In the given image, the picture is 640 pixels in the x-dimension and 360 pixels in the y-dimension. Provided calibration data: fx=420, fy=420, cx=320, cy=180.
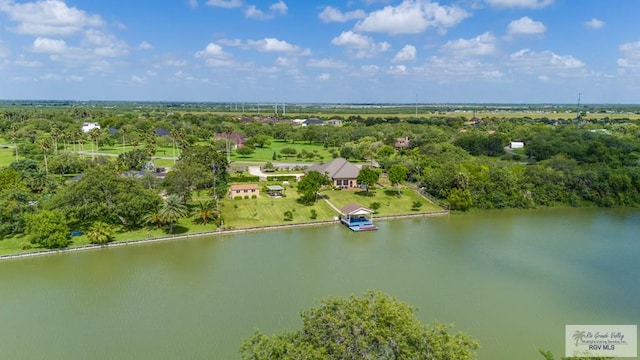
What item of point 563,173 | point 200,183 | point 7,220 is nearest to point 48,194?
point 7,220

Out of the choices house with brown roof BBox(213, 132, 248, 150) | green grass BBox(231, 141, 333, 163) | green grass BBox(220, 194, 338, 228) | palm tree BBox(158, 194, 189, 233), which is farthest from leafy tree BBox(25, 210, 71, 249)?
house with brown roof BBox(213, 132, 248, 150)

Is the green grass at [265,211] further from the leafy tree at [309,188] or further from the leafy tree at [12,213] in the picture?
the leafy tree at [12,213]

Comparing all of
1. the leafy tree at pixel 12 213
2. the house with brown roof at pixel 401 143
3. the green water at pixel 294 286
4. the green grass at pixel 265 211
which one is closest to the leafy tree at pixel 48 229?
the green water at pixel 294 286

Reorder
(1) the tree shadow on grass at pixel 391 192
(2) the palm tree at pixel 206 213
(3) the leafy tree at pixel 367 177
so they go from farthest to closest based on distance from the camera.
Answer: (1) the tree shadow on grass at pixel 391 192 → (3) the leafy tree at pixel 367 177 → (2) the palm tree at pixel 206 213

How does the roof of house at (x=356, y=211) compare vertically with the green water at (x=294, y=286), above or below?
above

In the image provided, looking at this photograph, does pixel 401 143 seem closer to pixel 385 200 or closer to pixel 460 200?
pixel 385 200

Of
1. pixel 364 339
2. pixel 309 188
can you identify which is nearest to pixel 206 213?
pixel 309 188
